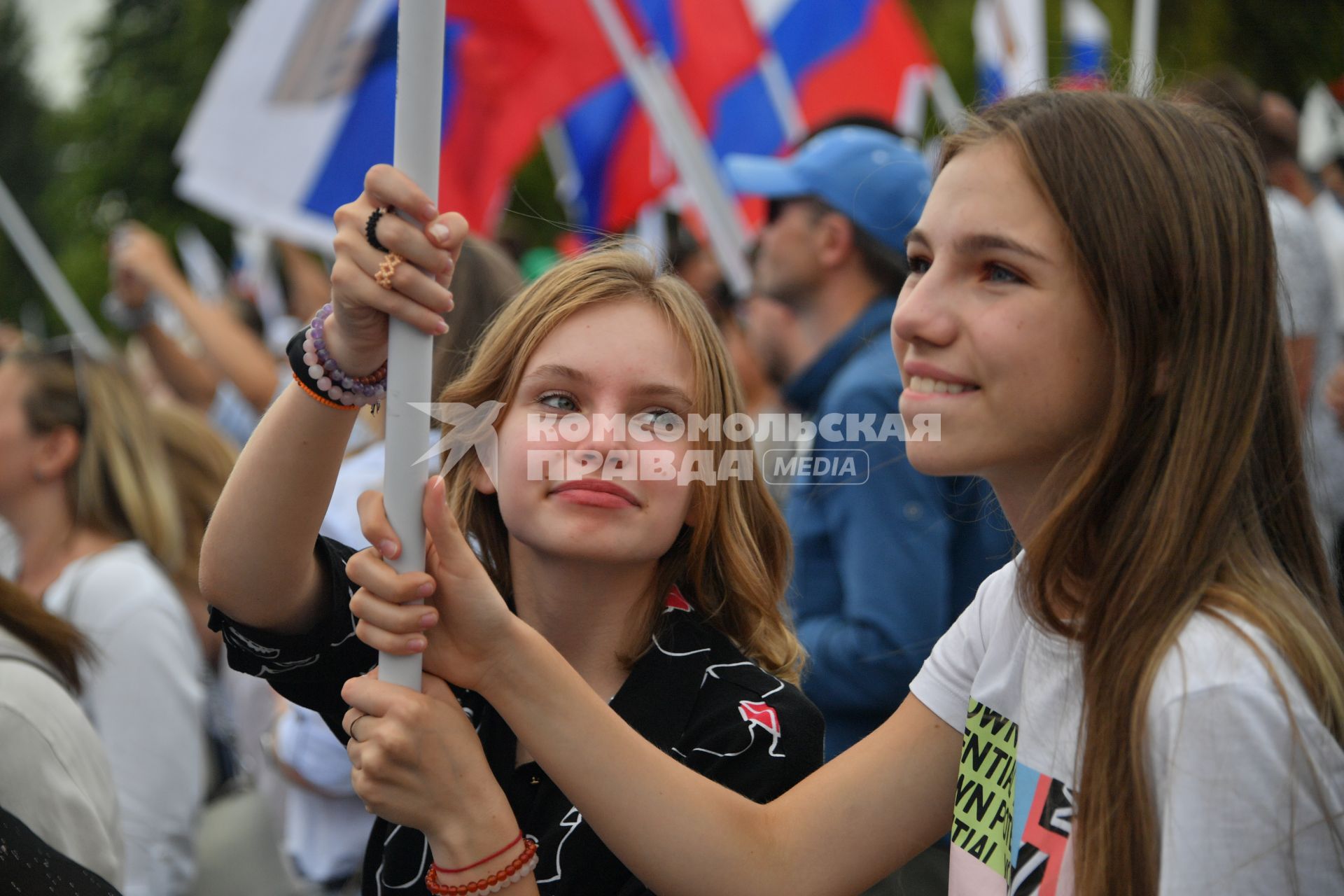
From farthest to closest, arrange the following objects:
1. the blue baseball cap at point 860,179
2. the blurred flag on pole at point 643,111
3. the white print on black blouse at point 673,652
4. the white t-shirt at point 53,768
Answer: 1. the blurred flag on pole at point 643,111
2. the blue baseball cap at point 860,179
3. the white t-shirt at point 53,768
4. the white print on black blouse at point 673,652

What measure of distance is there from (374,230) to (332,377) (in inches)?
10.0

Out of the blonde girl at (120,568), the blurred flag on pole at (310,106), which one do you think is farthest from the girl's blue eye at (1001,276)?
the blurred flag on pole at (310,106)

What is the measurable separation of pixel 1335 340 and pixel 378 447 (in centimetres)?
349

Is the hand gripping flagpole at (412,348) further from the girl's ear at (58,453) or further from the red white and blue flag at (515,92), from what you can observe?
the red white and blue flag at (515,92)

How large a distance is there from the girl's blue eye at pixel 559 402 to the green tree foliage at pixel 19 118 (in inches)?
2004

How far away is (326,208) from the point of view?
18.0 feet

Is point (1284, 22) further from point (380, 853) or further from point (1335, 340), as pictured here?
point (380, 853)

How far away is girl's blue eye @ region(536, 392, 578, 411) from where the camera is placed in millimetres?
1923

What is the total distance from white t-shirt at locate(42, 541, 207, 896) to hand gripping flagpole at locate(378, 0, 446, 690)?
2.27 metres

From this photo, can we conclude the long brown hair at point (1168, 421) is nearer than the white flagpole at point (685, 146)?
Yes

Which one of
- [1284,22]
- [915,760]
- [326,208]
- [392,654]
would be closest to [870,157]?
[915,760]

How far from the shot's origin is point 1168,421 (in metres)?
1.49

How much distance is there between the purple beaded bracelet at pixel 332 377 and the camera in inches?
62.7

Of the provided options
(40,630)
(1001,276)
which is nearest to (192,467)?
(40,630)
